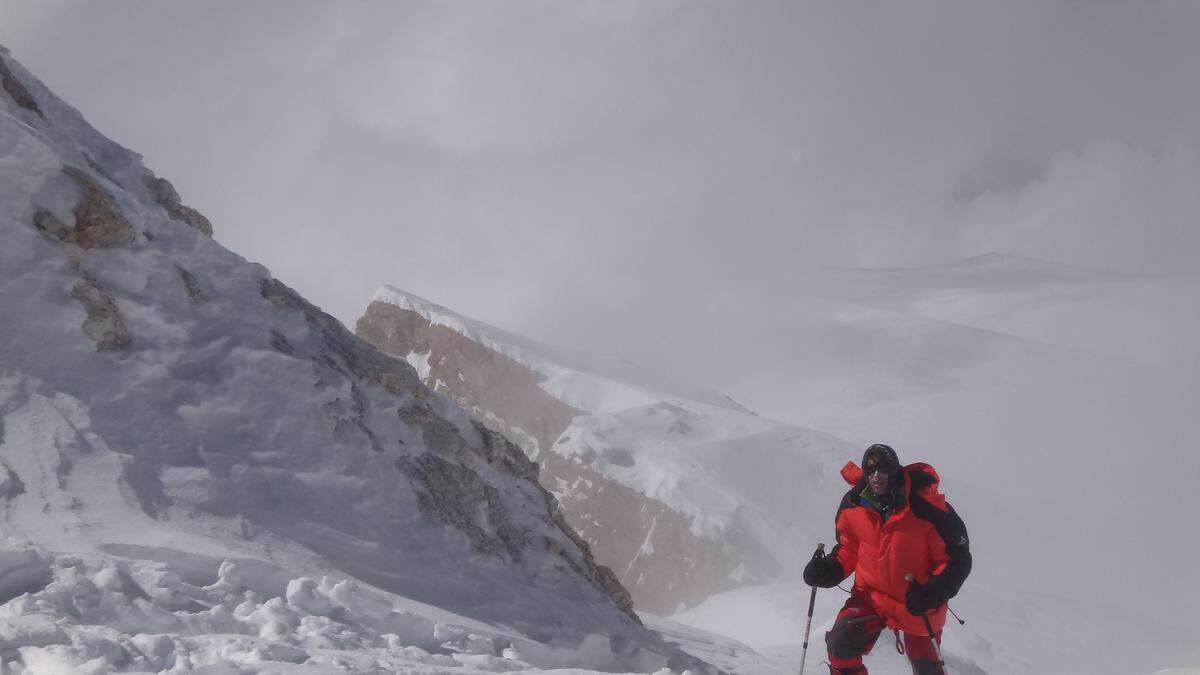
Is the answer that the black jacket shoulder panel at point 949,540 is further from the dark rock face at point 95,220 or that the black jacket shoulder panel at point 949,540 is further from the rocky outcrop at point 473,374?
the rocky outcrop at point 473,374

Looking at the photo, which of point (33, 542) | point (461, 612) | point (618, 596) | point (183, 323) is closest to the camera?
point (33, 542)

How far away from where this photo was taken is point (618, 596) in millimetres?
9984

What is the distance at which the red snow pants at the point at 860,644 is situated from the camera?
4.57m

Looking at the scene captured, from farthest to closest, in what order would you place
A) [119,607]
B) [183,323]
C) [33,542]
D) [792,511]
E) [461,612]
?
[792,511]
[183,323]
[461,612]
[33,542]
[119,607]

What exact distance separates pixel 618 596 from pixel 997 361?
69365 millimetres

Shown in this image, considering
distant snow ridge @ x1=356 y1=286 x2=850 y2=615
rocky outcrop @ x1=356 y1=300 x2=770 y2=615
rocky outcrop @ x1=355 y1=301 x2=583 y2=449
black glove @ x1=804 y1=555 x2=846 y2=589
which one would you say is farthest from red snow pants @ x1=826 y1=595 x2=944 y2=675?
rocky outcrop @ x1=355 y1=301 x2=583 y2=449

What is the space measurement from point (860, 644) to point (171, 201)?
9668mm

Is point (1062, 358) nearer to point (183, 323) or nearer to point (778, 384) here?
point (778, 384)

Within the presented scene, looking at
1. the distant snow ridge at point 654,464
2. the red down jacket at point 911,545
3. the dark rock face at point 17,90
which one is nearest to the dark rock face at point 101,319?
the dark rock face at point 17,90

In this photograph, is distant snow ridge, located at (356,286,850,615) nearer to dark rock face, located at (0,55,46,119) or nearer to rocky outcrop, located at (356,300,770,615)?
rocky outcrop, located at (356,300,770,615)

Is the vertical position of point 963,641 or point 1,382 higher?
point 963,641

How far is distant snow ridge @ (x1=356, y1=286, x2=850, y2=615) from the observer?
32.9 m

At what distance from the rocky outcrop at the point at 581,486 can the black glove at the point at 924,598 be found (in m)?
20.9

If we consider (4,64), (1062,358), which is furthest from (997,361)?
(4,64)
